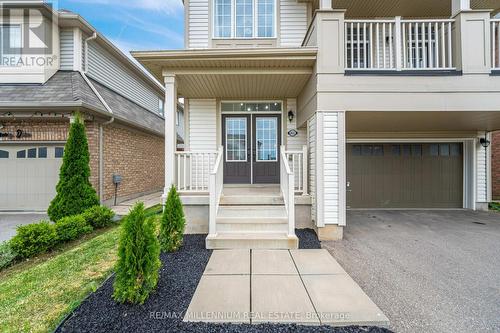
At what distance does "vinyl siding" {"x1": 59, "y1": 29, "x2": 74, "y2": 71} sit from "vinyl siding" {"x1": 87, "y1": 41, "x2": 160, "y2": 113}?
0.52 meters

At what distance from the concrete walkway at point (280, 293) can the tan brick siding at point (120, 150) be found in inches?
221

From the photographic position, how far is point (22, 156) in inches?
268

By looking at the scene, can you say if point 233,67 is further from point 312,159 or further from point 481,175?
point 481,175

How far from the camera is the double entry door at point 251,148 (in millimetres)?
6543

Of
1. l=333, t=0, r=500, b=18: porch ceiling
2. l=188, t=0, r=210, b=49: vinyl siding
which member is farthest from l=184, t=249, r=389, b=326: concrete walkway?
l=333, t=0, r=500, b=18: porch ceiling

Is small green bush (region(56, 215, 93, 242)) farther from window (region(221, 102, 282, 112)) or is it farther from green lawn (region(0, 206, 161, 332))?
window (region(221, 102, 282, 112))

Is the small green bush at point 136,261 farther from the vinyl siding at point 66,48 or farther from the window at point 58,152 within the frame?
the vinyl siding at point 66,48

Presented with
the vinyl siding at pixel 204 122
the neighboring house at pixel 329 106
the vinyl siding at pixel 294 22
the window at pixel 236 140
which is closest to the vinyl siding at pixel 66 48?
the neighboring house at pixel 329 106

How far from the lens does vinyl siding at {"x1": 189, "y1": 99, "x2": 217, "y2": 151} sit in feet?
21.0

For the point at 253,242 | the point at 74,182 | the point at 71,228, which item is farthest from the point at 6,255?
the point at 253,242

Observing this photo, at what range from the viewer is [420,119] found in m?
5.21

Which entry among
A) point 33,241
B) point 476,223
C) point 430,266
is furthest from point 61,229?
point 476,223

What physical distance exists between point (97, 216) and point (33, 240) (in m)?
1.44

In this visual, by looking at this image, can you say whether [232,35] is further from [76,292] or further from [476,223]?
[476,223]
